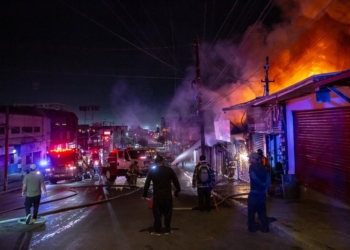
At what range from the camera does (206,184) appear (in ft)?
31.7

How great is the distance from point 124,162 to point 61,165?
6052mm

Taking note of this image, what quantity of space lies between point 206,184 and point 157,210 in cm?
285

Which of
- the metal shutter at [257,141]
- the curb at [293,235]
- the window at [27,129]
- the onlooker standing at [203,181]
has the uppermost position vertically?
the window at [27,129]

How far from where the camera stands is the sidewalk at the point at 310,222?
20.5 ft

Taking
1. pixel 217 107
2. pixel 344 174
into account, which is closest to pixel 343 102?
pixel 344 174

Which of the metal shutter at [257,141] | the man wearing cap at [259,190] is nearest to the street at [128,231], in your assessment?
the man wearing cap at [259,190]

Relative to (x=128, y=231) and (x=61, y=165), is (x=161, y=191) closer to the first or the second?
(x=128, y=231)

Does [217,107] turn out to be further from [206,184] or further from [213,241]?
[213,241]

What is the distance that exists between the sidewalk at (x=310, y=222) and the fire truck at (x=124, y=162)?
13207 mm

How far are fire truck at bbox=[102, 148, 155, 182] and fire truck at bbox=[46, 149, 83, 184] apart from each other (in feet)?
12.6

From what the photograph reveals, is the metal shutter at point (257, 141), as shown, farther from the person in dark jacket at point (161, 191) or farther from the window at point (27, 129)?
the window at point (27, 129)

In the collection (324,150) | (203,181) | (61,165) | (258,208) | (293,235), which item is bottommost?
(293,235)

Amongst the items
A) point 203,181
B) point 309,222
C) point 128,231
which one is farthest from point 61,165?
point 309,222

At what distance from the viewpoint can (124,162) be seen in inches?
905
